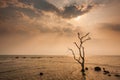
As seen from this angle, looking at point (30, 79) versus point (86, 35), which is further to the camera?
point (86, 35)

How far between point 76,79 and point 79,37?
41.6 feet

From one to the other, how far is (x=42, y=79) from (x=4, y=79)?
10.0 m

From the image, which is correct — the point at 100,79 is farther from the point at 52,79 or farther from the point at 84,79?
the point at 52,79

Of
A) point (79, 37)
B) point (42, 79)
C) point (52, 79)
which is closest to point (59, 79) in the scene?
point (52, 79)

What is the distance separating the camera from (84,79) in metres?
38.8

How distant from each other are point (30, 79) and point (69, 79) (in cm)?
1032

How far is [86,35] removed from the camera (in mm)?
44031

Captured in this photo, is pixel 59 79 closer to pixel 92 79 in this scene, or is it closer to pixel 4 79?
pixel 92 79

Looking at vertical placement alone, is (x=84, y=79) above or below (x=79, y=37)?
below

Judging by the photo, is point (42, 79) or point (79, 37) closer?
point (42, 79)

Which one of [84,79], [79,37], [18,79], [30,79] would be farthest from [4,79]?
[79,37]

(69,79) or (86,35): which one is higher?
(86,35)

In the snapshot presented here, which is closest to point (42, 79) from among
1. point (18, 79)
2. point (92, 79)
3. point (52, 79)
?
point (52, 79)

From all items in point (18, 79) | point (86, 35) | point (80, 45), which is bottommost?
point (18, 79)
